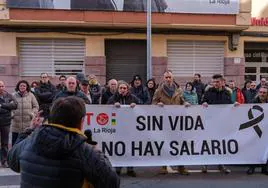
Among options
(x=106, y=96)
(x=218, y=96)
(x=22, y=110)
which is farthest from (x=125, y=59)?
(x=218, y=96)

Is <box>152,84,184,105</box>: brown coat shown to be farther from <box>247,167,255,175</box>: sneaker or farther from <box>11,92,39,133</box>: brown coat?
<box>11,92,39,133</box>: brown coat

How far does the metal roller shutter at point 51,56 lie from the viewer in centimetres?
1566

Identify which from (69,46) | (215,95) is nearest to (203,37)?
(69,46)

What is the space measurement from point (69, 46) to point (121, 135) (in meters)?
8.81

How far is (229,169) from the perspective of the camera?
329 inches

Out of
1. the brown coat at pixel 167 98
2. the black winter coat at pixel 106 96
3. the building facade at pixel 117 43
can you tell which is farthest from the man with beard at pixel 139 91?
the building facade at pixel 117 43

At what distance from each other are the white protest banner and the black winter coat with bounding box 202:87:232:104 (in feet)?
1.09

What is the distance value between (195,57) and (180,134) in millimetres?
9434

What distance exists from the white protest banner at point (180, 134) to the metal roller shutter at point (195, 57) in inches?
348

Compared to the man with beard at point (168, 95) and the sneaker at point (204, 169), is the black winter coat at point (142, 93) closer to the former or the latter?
the man with beard at point (168, 95)

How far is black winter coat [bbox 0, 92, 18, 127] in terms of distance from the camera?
8.58 m

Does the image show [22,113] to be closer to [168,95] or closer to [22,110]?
[22,110]

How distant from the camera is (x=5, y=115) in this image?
346 inches

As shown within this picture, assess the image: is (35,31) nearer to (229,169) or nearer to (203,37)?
(203,37)
